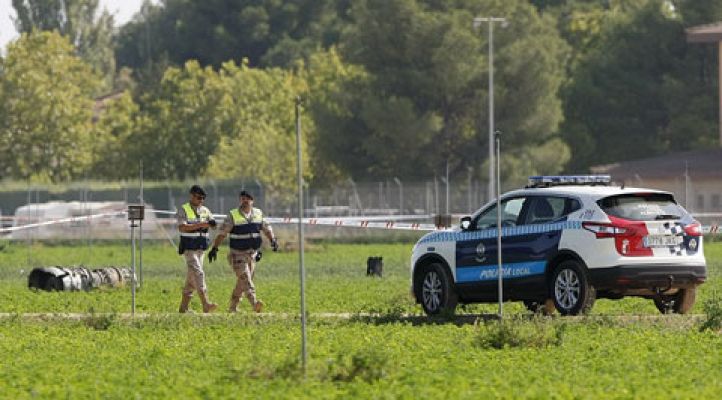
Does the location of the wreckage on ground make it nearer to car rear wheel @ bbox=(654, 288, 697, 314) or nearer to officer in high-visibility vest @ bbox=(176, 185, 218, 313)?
officer in high-visibility vest @ bbox=(176, 185, 218, 313)

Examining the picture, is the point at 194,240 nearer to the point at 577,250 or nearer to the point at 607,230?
the point at 577,250

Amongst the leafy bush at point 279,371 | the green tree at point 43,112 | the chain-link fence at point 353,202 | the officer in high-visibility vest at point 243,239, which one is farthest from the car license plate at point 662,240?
the green tree at point 43,112

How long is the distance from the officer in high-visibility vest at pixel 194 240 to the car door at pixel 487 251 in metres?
3.88

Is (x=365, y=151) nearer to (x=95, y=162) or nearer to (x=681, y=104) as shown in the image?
(x=681, y=104)

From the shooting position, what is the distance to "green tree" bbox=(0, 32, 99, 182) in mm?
93750

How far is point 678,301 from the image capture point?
26.5 meters

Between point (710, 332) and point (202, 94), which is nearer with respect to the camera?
point (710, 332)

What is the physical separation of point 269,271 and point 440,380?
Result: 89.0 ft

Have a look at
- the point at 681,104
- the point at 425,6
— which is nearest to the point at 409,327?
the point at 425,6

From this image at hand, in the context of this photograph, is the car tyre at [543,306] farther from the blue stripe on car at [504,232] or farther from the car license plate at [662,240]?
the car license plate at [662,240]

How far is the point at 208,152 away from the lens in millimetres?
97062

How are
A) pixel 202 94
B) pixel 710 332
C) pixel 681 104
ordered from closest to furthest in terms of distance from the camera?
pixel 710 332 → pixel 681 104 → pixel 202 94

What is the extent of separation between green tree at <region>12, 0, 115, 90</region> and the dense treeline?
653 inches

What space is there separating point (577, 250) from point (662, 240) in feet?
3.55
